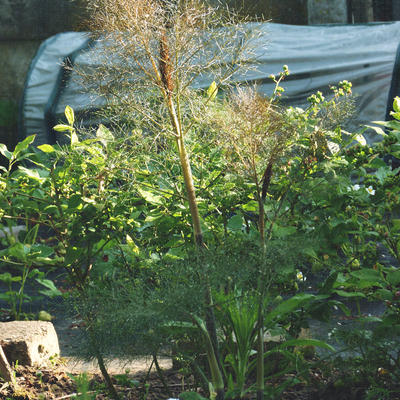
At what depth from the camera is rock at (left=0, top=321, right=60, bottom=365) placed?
10.2 ft

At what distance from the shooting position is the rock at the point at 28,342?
310cm

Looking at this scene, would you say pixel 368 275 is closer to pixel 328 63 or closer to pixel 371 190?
pixel 371 190

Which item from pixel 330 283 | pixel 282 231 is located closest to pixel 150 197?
pixel 282 231

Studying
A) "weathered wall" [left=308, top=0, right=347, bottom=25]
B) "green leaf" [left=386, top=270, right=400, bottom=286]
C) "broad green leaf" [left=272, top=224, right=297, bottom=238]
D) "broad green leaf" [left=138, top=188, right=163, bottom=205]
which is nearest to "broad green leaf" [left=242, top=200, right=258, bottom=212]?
"broad green leaf" [left=272, top=224, right=297, bottom=238]

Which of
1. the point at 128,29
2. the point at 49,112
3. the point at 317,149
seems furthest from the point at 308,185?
the point at 49,112

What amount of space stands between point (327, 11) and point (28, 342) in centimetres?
677

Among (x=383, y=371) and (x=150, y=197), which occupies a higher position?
(x=150, y=197)

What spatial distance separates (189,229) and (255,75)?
163 inches

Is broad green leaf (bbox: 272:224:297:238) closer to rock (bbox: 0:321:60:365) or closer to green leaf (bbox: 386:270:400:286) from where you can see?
green leaf (bbox: 386:270:400:286)

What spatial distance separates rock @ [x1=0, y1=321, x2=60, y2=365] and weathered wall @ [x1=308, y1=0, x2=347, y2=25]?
6.51m

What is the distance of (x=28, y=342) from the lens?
309 cm

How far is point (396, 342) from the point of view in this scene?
236 cm

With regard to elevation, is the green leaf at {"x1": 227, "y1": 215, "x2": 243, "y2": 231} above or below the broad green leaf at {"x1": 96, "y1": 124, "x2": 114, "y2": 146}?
below

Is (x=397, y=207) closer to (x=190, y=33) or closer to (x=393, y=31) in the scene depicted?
(x=190, y=33)
